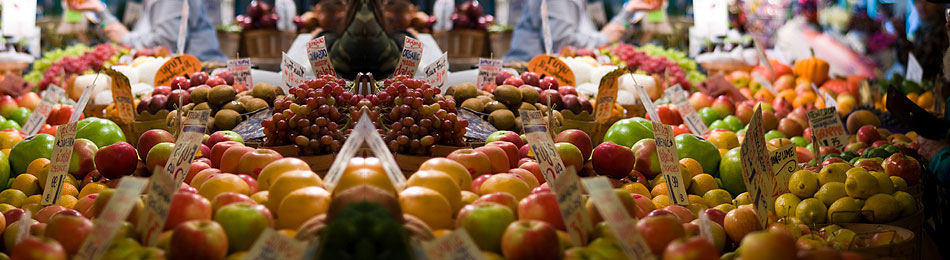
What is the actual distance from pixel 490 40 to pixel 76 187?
5277 mm

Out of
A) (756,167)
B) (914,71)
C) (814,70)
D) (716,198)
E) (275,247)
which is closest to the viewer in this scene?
(275,247)

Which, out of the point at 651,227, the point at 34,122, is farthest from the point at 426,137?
the point at 34,122

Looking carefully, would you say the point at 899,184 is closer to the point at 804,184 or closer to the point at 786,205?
the point at 804,184

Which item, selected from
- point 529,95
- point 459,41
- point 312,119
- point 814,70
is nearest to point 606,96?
point 529,95

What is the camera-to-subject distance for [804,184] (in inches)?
102

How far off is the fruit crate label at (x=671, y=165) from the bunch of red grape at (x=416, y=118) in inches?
25.8

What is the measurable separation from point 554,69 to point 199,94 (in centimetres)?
180

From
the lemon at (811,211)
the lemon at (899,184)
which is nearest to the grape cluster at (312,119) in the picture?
the lemon at (811,211)

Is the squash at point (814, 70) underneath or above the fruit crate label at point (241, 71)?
underneath

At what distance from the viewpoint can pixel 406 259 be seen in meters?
1.34

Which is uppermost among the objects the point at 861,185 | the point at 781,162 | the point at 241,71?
the point at 241,71

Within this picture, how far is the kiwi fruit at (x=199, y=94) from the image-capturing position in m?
3.30

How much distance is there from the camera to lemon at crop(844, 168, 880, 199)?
8.35 ft

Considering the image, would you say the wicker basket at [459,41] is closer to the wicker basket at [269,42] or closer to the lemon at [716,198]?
the wicker basket at [269,42]
